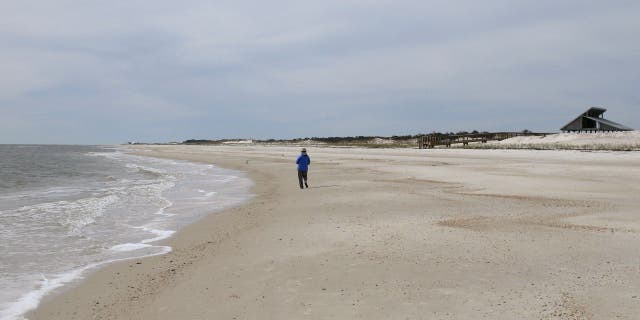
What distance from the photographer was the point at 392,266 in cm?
688

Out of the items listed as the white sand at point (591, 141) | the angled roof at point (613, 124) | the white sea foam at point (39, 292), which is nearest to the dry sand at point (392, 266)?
the white sea foam at point (39, 292)

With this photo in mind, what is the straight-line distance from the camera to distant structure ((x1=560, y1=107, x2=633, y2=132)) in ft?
162

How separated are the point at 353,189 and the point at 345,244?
9035 millimetres

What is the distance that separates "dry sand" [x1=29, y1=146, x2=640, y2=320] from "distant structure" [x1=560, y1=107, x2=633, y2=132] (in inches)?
1653

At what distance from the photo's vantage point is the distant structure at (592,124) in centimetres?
4925

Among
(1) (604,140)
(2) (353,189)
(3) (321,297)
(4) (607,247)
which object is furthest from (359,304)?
(1) (604,140)

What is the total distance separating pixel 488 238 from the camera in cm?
849

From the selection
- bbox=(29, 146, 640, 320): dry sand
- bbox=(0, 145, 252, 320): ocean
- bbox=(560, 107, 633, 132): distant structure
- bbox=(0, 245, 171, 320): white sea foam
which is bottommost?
bbox=(0, 145, 252, 320): ocean

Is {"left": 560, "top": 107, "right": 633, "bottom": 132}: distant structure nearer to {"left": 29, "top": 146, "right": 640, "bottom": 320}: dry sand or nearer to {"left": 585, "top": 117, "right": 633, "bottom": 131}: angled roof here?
{"left": 585, "top": 117, "right": 633, "bottom": 131}: angled roof

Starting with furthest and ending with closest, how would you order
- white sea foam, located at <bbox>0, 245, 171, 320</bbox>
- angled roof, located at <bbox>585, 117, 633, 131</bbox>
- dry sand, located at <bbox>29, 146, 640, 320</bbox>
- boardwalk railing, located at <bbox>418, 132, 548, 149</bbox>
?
1. boardwalk railing, located at <bbox>418, 132, 548, 149</bbox>
2. angled roof, located at <bbox>585, 117, 633, 131</bbox>
3. white sea foam, located at <bbox>0, 245, 171, 320</bbox>
4. dry sand, located at <bbox>29, 146, 640, 320</bbox>

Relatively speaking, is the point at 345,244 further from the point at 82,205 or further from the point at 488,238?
the point at 82,205

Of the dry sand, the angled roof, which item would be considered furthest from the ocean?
the angled roof

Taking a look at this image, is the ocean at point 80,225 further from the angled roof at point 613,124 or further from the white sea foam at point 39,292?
the angled roof at point 613,124

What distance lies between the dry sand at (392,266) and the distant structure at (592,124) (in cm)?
4198
